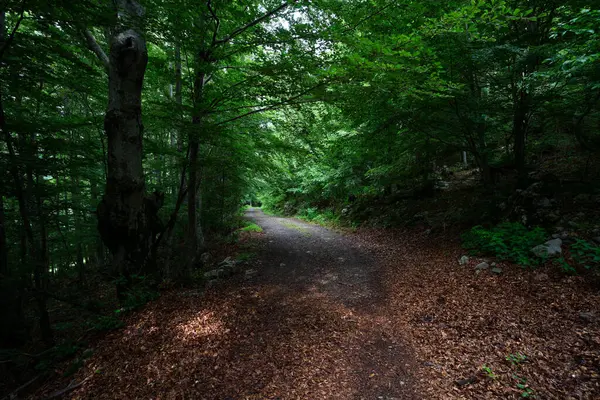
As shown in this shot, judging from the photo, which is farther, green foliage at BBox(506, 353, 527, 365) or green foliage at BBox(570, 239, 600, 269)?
green foliage at BBox(570, 239, 600, 269)

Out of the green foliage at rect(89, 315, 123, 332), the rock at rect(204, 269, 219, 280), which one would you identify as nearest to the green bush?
the rock at rect(204, 269, 219, 280)

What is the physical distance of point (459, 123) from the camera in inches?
295

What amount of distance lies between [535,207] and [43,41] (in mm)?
10965

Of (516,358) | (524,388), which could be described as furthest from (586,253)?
(524,388)

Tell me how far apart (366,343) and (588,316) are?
330 cm

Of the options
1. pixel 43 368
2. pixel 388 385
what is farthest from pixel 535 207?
pixel 43 368

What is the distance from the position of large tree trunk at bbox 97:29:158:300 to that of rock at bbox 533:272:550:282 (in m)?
7.82

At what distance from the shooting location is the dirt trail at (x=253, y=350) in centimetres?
318

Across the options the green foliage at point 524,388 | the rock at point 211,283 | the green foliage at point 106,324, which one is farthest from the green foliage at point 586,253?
the green foliage at point 106,324

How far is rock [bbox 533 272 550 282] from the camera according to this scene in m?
4.76

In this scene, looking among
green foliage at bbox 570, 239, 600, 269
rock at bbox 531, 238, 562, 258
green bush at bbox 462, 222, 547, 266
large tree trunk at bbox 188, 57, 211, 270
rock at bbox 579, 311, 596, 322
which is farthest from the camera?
large tree trunk at bbox 188, 57, 211, 270

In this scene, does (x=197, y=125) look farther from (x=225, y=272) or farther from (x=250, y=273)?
(x=250, y=273)

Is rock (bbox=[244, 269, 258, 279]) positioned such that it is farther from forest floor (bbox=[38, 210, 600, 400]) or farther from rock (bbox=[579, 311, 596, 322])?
rock (bbox=[579, 311, 596, 322])

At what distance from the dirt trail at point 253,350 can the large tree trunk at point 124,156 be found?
1424 millimetres
